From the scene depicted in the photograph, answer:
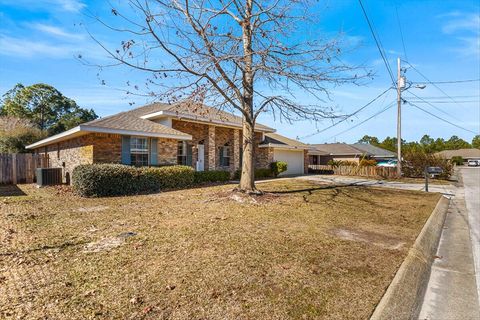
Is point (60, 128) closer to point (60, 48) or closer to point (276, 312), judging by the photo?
point (60, 48)

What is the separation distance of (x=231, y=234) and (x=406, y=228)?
430cm

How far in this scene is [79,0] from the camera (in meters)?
5.50

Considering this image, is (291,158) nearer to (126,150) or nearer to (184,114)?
(184,114)

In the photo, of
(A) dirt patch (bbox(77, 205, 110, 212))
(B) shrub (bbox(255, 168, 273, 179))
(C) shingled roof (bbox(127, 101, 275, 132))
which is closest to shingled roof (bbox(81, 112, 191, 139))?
(C) shingled roof (bbox(127, 101, 275, 132))

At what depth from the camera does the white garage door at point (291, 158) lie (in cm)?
2425

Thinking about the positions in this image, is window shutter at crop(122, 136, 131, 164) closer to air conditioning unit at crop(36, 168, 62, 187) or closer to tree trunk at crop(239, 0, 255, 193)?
air conditioning unit at crop(36, 168, 62, 187)

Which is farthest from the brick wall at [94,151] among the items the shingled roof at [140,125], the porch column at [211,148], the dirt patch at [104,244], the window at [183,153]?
the dirt patch at [104,244]

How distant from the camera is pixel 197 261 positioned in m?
4.04

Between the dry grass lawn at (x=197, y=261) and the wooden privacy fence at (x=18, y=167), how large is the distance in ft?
31.7

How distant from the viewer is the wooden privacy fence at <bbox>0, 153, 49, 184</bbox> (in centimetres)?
1520

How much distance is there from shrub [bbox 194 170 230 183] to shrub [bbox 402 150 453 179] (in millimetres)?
15242

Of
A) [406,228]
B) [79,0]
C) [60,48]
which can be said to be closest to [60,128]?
[60,48]

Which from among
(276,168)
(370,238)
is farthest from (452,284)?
(276,168)

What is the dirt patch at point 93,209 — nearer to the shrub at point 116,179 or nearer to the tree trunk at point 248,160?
the shrub at point 116,179
